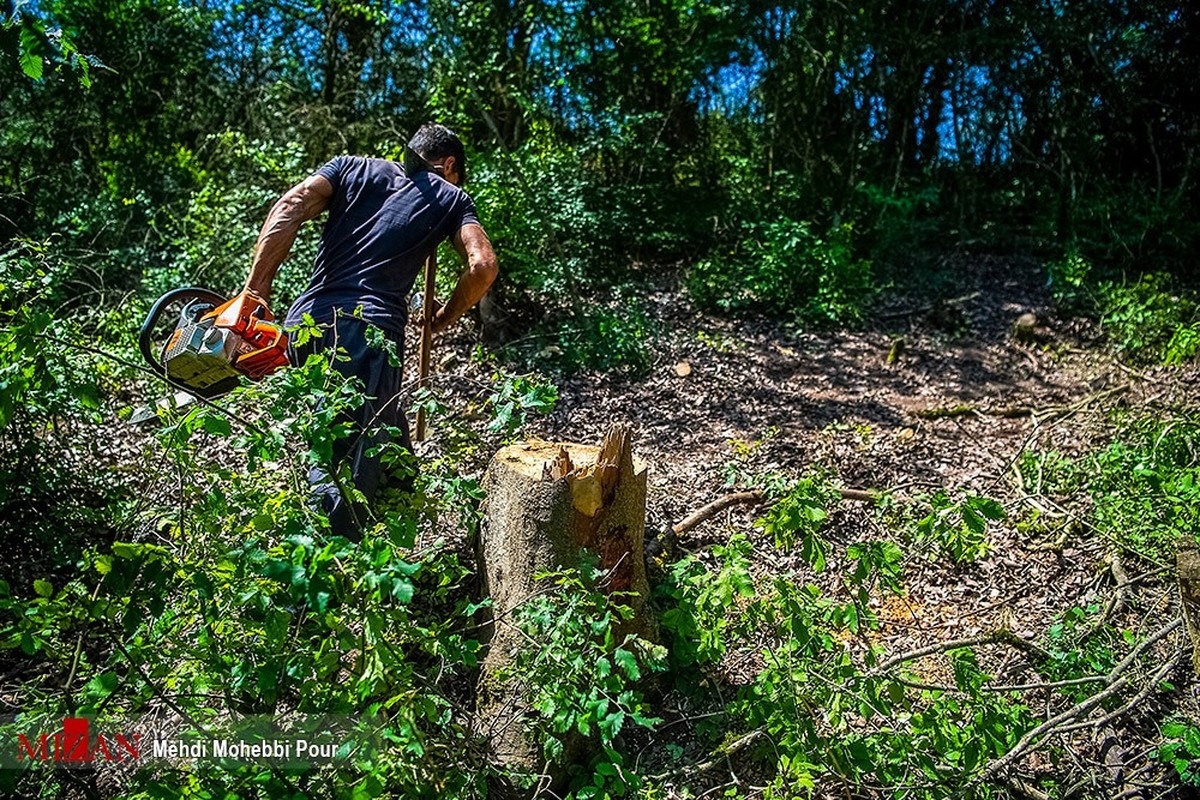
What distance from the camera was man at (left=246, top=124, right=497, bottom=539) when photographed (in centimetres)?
334

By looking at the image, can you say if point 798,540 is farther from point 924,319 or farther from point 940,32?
point 940,32

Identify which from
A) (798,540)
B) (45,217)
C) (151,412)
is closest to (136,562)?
(151,412)

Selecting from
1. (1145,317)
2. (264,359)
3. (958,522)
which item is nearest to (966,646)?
(958,522)

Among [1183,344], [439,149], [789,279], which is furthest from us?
[789,279]

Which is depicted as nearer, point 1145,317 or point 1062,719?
point 1062,719

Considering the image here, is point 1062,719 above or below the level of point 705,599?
below

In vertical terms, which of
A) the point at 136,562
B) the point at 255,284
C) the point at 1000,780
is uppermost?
the point at 255,284

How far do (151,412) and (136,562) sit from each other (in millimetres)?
853

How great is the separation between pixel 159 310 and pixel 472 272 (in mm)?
1147

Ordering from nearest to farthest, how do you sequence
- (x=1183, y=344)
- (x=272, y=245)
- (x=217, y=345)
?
(x=217, y=345) → (x=272, y=245) → (x=1183, y=344)

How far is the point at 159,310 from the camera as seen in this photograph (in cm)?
292

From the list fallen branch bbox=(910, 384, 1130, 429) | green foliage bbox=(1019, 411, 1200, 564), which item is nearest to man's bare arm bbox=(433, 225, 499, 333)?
green foliage bbox=(1019, 411, 1200, 564)

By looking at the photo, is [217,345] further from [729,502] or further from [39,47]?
[729,502]

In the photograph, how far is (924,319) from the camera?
285 inches
